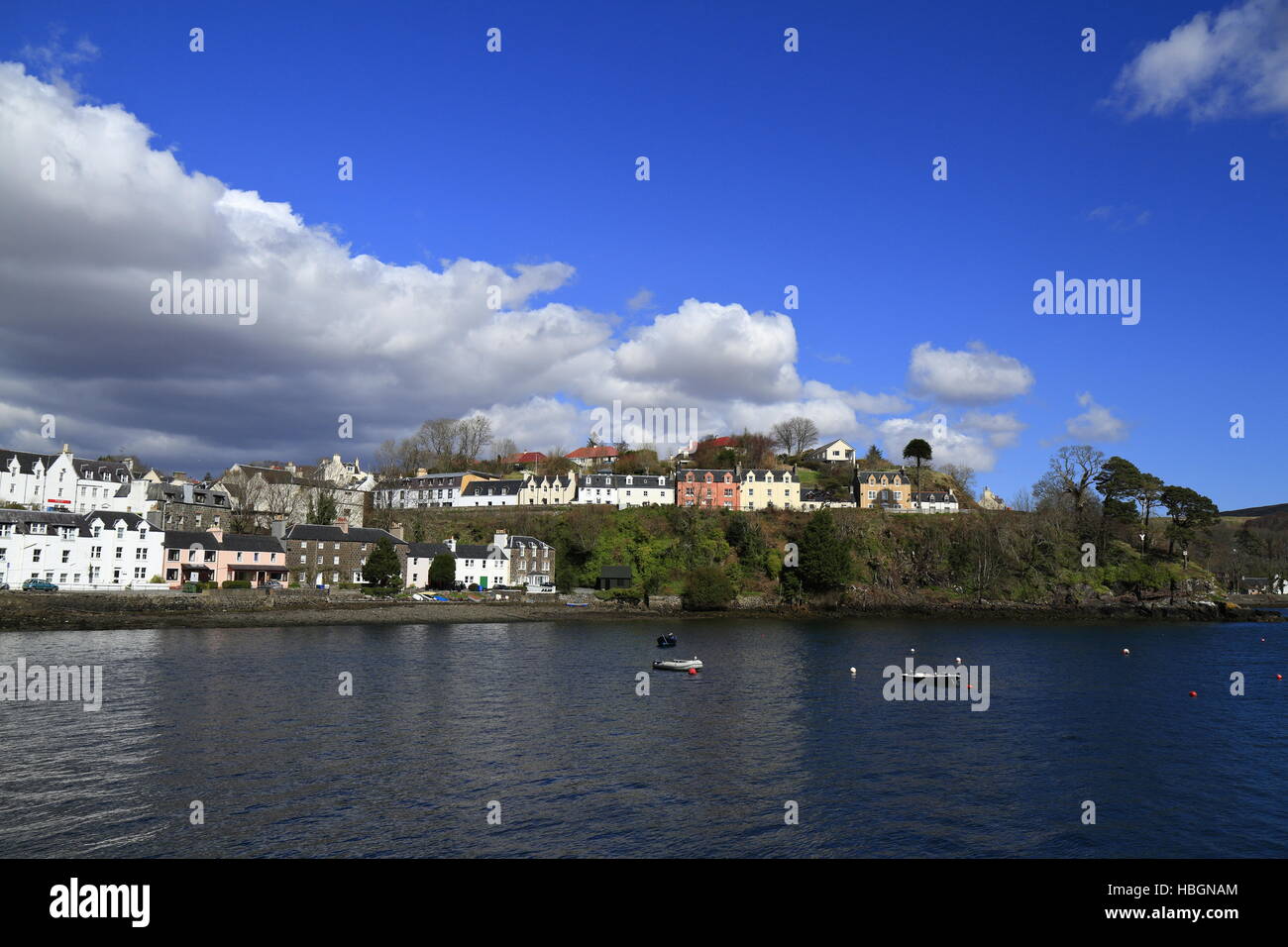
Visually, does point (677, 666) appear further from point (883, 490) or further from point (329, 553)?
point (883, 490)

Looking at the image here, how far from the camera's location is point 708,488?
109 meters

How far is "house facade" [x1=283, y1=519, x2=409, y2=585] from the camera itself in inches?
3332

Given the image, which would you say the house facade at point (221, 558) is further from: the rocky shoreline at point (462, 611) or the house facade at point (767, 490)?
Result: the house facade at point (767, 490)

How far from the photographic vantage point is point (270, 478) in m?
110

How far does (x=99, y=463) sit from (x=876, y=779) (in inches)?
3819

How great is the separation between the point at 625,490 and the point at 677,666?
67399 millimetres

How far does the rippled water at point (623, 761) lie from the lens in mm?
19312

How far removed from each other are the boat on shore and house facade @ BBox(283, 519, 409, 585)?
4682 centimetres

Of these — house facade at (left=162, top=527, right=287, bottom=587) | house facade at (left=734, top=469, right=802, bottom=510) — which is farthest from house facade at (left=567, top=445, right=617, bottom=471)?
house facade at (left=162, top=527, right=287, bottom=587)

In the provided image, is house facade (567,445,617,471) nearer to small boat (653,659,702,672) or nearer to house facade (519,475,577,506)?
house facade (519,475,577,506)

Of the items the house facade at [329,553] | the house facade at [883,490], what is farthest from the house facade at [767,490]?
the house facade at [329,553]

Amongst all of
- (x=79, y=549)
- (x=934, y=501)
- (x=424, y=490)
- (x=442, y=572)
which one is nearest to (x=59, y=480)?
(x=79, y=549)
